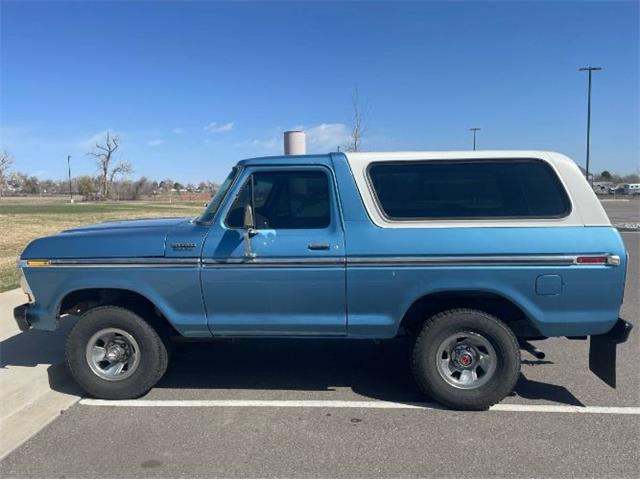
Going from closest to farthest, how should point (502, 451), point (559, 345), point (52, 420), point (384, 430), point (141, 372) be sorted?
point (502, 451) → point (384, 430) → point (52, 420) → point (141, 372) → point (559, 345)

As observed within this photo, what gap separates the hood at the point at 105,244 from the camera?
174 inches

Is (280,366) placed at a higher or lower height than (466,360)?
lower

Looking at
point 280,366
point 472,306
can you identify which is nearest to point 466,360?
point 472,306

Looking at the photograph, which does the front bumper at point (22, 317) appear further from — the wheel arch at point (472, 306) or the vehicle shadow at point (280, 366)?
the wheel arch at point (472, 306)

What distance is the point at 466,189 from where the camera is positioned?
14.2 ft

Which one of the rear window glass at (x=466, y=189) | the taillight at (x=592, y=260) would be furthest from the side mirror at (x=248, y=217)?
the taillight at (x=592, y=260)

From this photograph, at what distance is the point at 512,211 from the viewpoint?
4262 millimetres

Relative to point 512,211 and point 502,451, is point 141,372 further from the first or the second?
point 512,211

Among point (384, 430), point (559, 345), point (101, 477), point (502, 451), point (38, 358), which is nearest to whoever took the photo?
point (101, 477)

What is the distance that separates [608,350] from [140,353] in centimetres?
369

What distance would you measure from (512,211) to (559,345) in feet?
8.39

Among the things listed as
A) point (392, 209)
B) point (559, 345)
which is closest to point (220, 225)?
point (392, 209)

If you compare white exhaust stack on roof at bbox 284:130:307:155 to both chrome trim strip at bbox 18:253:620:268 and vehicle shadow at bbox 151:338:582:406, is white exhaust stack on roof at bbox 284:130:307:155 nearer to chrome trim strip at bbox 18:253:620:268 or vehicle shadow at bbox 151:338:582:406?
vehicle shadow at bbox 151:338:582:406

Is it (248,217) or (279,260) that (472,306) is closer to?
(279,260)
